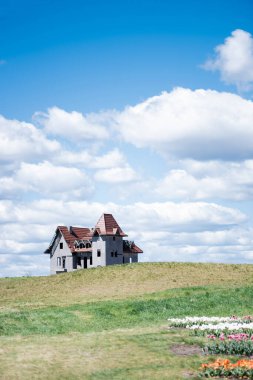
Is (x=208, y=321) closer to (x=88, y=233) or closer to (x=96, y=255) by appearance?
(x=96, y=255)

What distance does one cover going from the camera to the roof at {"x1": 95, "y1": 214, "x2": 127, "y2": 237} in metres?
83.9

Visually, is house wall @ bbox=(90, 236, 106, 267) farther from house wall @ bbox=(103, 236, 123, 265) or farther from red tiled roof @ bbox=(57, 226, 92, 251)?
red tiled roof @ bbox=(57, 226, 92, 251)

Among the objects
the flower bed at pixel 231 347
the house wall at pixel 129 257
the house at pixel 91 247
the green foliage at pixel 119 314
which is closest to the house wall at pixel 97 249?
the house at pixel 91 247

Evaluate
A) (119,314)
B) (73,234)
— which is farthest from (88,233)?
(119,314)

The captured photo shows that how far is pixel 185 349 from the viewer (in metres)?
20.0

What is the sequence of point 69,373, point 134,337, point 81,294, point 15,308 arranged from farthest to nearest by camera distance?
point 81,294, point 15,308, point 134,337, point 69,373

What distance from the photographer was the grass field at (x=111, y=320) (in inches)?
688

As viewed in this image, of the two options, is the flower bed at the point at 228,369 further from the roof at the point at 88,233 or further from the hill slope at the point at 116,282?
the roof at the point at 88,233

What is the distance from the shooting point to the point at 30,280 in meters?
74.1

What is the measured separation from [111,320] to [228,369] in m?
17.0

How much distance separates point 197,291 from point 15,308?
54.0 ft

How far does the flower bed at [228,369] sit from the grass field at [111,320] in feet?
1.77

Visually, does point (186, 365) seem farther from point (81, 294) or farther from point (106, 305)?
point (81, 294)

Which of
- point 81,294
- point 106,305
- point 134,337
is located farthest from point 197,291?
point 134,337
